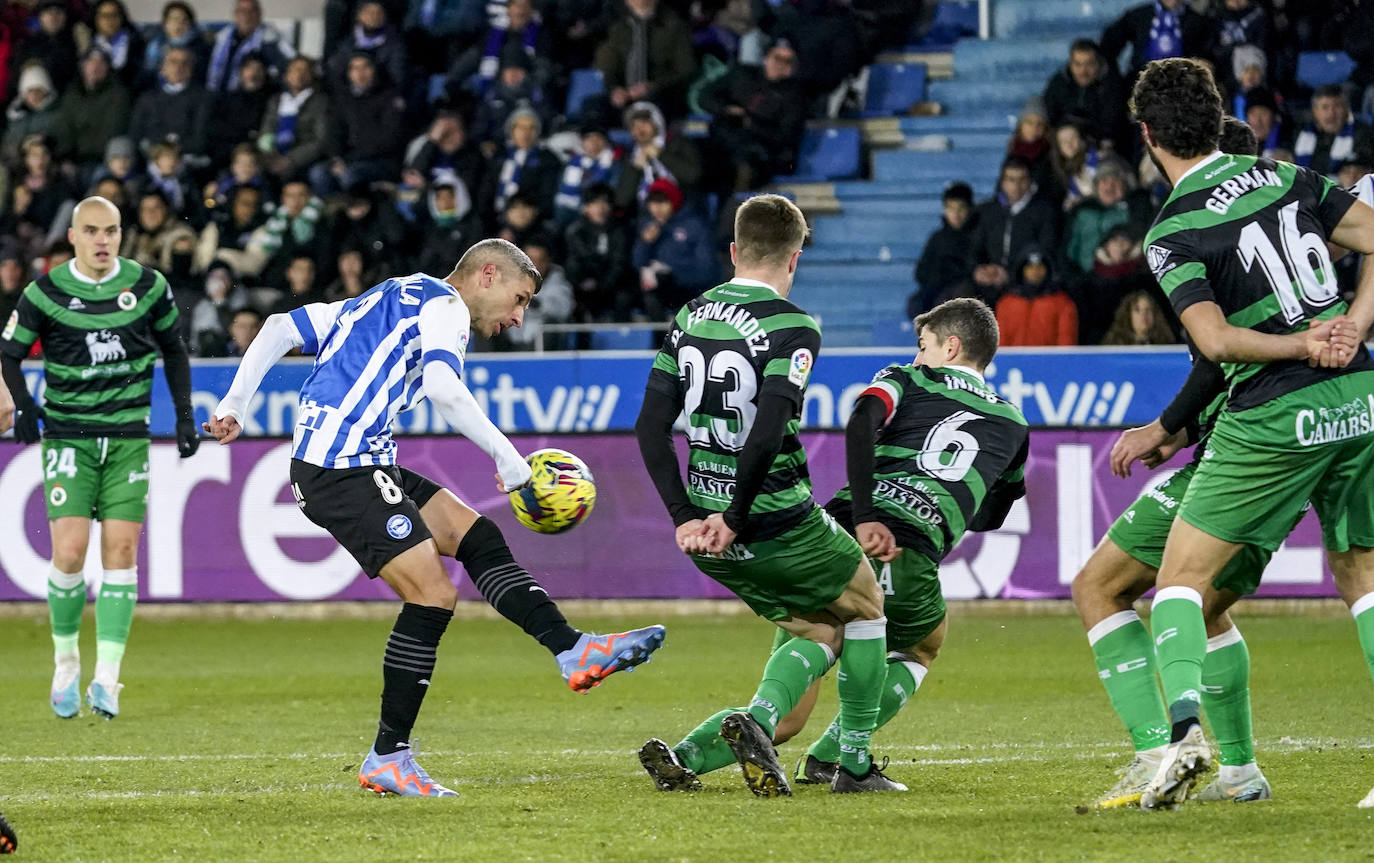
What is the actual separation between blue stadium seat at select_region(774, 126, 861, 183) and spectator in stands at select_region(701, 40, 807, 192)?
620mm

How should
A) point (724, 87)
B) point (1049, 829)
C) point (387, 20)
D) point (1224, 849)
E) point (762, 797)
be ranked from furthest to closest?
point (387, 20)
point (724, 87)
point (762, 797)
point (1049, 829)
point (1224, 849)

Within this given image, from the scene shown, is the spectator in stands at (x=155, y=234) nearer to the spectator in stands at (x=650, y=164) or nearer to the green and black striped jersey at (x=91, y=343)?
the spectator in stands at (x=650, y=164)

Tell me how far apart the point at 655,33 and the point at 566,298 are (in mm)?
3435

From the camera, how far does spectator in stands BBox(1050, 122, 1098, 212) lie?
48.1 feet

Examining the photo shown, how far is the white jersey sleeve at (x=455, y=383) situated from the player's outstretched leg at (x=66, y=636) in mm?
3581

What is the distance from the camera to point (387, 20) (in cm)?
1802

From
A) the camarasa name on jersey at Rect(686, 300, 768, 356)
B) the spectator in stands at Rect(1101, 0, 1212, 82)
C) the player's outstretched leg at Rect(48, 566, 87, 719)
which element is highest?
the spectator in stands at Rect(1101, 0, 1212, 82)

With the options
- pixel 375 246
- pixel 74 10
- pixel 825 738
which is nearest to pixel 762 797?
pixel 825 738

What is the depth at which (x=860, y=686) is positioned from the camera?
580cm

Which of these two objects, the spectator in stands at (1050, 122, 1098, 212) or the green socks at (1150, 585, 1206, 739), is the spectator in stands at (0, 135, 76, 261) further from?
the green socks at (1150, 585, 1206, 739)

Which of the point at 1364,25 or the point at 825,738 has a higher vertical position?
the point at 1364,25

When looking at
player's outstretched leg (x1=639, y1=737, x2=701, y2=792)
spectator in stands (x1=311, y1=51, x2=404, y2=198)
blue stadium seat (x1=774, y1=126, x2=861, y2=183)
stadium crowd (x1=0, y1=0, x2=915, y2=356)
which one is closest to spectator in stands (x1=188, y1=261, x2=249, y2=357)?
stadium crowd (x1=0, y1=0, x2=915, y2=356)

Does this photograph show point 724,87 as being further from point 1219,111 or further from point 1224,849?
point 1224,849

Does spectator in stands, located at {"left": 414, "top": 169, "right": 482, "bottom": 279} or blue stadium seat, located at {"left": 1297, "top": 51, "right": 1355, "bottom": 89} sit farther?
spectator in stands, located at {"left": 414, "top": 169, "right": 482, "bottom": 279}
